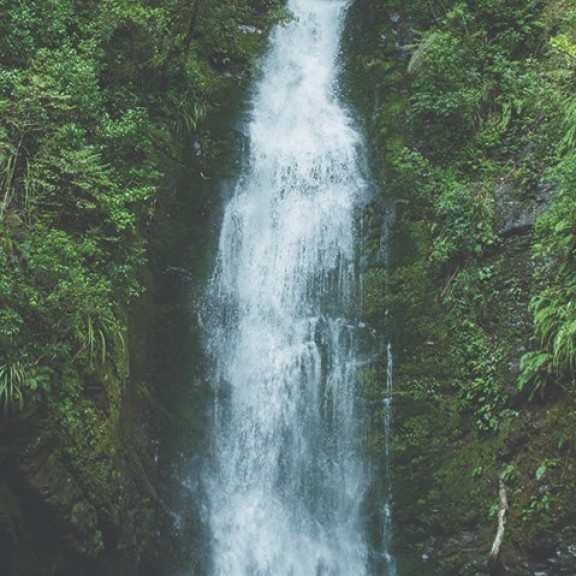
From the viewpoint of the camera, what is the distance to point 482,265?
32.2 ft

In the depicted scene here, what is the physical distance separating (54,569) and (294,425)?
3816 millimetres

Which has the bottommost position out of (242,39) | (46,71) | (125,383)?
(125,383)

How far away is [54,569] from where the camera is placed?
691 cm

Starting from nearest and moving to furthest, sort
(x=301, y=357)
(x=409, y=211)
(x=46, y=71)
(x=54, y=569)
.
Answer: (x=54, y=569)
(x=46, y=71)
(x=301, y=357)
(x=409, y=211)

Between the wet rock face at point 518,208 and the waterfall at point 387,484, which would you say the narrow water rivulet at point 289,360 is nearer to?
the waterfall at point 387,484

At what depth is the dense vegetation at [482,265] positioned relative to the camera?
313 inches

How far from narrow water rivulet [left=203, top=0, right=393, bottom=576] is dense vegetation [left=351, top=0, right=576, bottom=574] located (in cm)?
68

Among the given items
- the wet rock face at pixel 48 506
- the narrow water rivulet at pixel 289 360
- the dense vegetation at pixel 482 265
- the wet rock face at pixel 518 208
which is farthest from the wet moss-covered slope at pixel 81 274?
the wet rock face at pixel 518 208

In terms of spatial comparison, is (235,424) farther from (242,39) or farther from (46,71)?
(242,39)

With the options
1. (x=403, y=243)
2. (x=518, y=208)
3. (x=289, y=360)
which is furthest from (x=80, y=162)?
(x=518, y=208)

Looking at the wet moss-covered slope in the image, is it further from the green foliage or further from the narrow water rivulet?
the narrow water rivulet

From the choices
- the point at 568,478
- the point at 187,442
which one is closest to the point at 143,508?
the point at 187,442

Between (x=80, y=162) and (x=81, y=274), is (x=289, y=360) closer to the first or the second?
(x=81, y=274)

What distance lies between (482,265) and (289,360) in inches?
129
